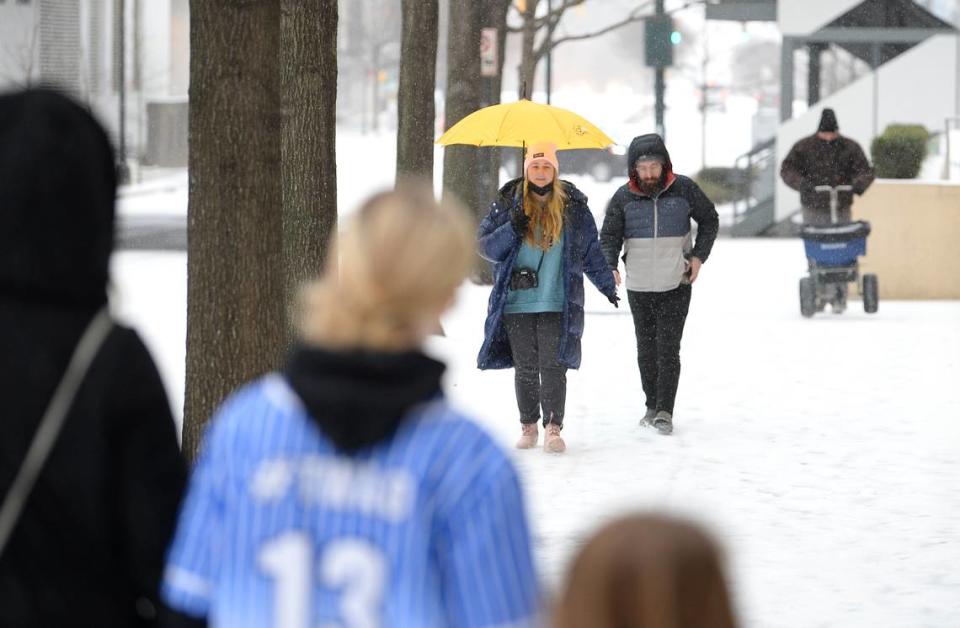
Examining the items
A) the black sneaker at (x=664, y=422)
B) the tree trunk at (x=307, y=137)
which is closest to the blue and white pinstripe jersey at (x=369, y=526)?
the tree trunk at (x=307, y=137)

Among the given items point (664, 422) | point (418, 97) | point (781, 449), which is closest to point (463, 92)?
point (418, 97)

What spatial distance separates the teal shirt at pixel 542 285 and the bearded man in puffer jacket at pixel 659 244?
0.83 m

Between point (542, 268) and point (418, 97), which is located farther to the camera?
point (418, 97)

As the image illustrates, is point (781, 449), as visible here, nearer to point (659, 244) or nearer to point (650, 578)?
point (659, 244)

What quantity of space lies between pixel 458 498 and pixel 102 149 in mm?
799

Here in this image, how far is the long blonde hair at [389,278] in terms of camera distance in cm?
248

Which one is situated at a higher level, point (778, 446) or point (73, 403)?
point (73, 403)

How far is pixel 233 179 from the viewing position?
6297 mm

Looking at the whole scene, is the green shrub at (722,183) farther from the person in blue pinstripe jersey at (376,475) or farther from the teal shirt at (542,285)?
the person in blue pinstripe jersey at (376,475)

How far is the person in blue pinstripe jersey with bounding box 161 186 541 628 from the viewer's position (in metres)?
2.50

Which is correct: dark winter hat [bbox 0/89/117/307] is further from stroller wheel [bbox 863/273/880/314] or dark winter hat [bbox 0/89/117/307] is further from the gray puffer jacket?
stroller wheel [bbox 863/273/880/314]

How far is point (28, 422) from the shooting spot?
2.73 m

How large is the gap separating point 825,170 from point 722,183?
2163cm

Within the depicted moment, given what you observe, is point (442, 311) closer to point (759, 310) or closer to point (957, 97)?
point (759, 310)
